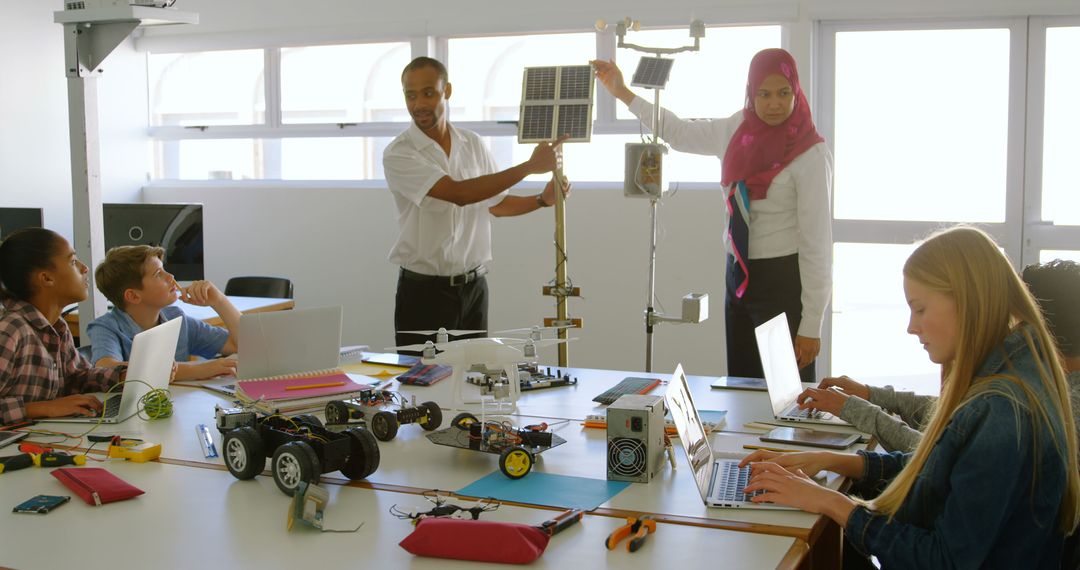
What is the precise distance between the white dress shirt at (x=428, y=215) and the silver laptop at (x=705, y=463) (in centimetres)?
173

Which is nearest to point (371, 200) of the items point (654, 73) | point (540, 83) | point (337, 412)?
point (540, 83)

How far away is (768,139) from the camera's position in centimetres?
331

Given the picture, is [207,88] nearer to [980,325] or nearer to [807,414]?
[807,414]

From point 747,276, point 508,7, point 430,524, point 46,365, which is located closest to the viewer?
point 430,524

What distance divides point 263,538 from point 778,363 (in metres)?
1.40

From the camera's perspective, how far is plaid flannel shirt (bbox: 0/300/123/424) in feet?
8.21

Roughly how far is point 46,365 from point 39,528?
0.98 m

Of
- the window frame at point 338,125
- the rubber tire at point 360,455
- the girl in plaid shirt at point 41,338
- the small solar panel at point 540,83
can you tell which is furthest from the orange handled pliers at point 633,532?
the window frame at point 338,125

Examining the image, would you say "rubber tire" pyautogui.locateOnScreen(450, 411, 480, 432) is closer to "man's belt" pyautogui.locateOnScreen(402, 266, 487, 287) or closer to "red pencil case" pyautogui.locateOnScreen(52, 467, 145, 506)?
"red pencil case" pyautogui.locateOnScreen(52, 467, 145, 506)

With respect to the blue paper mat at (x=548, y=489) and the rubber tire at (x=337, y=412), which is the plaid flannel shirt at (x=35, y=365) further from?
the blue paper mat at (x=548, y=489)

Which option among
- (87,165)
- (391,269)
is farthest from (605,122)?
(87,165)

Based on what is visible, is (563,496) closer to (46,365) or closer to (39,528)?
(39,528)

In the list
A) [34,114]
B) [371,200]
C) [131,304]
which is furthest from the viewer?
[371,200]

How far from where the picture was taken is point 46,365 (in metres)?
2.61
